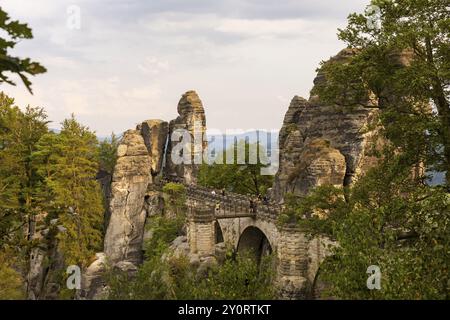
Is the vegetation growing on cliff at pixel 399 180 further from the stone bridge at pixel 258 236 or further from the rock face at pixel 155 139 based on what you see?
the rock face at pixel 155 139

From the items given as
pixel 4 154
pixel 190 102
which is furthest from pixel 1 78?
pixel 190 102

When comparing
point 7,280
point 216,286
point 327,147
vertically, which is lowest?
point 7,280

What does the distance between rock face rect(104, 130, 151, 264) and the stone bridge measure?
5.00 metres

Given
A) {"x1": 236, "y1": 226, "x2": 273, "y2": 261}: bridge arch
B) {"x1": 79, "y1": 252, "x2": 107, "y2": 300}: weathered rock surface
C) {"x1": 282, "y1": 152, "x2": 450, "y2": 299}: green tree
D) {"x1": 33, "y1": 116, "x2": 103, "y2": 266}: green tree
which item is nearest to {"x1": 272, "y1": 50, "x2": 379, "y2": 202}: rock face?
{"x1": 236, "y1": 226, "x2": 273, "y2": 261}: bridge arch

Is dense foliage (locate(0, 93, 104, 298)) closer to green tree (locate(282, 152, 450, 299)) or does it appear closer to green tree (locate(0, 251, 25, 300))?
green tree (locate(0, 251, 25, 300))

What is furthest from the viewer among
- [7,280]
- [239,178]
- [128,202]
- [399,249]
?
[239,178]

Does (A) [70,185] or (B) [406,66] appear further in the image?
(A) [70,185]

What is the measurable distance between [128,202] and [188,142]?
11359 millimetres

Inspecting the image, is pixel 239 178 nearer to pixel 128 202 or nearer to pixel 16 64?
pixel 128 202

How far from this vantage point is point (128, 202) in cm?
4756

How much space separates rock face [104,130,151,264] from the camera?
4631cm

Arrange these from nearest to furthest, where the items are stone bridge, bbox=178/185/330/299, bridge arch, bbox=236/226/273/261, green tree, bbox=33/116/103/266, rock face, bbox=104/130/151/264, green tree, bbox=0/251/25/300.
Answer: green tree, bbox=0/251/25/300 < stone bridge, bbox=178/185/330/299 < green tree, bbox=33/116/103/266 < bridge arch, bbox=236/226/273/261 < rock face, bbox=104/130/151/264

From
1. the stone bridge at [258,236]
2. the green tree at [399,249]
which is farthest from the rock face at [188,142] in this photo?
the green tree at [399,249]

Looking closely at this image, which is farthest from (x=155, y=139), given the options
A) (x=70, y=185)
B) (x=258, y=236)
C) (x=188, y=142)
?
(x=70, y=185)
